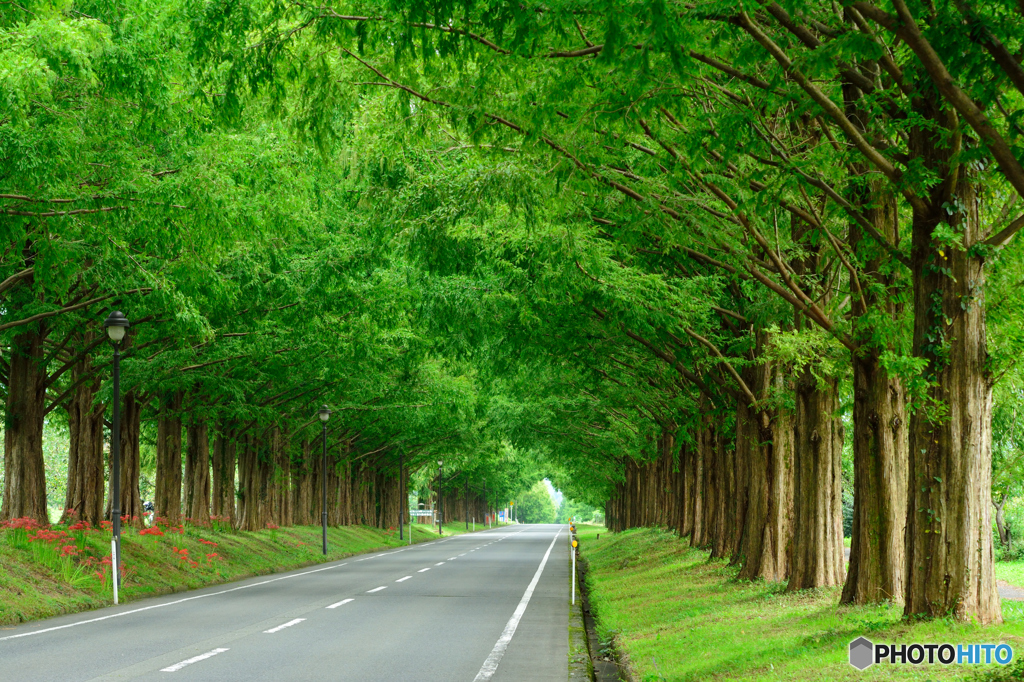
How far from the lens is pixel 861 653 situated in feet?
28.6

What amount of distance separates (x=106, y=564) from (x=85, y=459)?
5.60 m

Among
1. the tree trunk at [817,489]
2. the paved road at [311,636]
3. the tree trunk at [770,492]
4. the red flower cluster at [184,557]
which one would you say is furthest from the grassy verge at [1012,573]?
the red flower cluster at [184,557]

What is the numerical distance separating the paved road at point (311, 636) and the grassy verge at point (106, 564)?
0.72 m

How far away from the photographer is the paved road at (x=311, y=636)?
1045 centimetres

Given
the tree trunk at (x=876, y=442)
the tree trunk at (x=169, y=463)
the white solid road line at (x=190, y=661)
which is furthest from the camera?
the tree trunk at (x=169, y=463)

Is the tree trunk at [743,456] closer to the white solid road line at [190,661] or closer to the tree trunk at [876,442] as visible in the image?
the tree trunk at [876,442]

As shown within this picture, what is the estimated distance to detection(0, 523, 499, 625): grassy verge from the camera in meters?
16.8

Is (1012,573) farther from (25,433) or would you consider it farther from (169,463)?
(25,433)

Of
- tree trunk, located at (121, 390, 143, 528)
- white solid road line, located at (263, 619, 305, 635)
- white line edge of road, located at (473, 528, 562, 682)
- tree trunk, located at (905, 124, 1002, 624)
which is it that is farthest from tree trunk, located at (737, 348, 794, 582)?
tree trunk, located at (121, 390, 143, 528)

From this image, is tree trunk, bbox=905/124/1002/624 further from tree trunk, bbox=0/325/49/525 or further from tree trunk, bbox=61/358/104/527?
tree trunk, bbox=61/358/104/527

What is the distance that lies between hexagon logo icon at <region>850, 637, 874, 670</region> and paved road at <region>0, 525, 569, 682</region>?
3.13 meters

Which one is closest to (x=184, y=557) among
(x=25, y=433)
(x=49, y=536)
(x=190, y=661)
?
(x=25, y=433)

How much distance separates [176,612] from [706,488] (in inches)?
722

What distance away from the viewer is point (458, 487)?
99375mm
